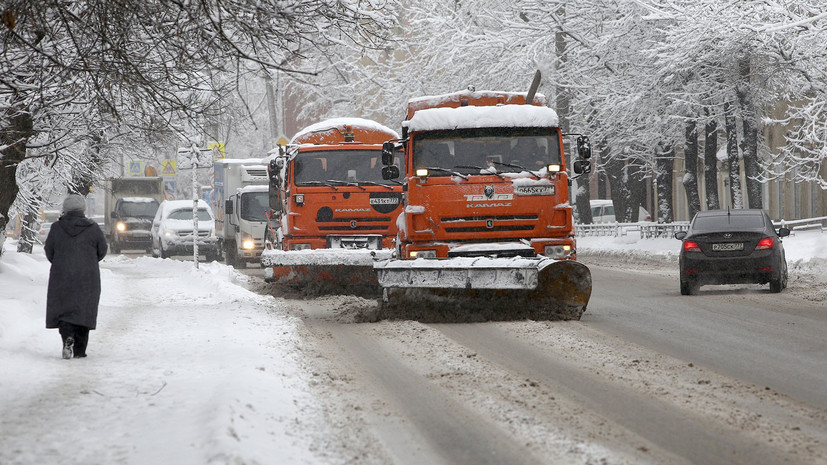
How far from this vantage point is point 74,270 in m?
10.8

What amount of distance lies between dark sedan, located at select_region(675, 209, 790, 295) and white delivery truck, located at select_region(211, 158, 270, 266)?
1362 cm

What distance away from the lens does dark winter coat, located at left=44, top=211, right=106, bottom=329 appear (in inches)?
419

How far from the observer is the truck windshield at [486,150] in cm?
1445

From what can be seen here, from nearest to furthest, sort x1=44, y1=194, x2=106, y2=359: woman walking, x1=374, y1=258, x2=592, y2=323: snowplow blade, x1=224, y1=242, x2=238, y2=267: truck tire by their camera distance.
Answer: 1. x1=44, y1=194, x2=106, y2=359: woman walking
2. x1=374, y1=258, x2=592, y2=323: snowplow blade
3. x1=224, y1=242, x2=238, y2=267: truck tire

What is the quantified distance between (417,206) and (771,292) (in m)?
7.24

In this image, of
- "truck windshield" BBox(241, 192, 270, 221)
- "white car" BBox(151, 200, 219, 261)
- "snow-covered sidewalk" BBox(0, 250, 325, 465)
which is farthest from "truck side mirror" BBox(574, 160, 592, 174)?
"white car" BBox(151, 200, 219, 261)

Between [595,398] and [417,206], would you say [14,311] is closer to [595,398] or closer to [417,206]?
[417,206]

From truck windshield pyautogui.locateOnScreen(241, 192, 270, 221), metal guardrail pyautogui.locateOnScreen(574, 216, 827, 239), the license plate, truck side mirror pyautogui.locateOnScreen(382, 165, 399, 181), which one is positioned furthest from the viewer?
metal guardrail pyautogui.locateOnScreen(574, 216, 827, 239)

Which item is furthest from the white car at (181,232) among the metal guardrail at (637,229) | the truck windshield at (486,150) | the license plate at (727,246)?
the truck windshield at (486,150)

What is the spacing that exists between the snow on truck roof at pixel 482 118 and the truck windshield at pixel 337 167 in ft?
14.2

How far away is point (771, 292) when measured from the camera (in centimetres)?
1847

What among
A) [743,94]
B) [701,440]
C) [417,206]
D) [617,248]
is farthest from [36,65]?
[617,248]

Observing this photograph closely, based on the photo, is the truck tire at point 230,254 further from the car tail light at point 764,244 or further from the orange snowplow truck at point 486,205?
the orange snowplow truck at point 486,205

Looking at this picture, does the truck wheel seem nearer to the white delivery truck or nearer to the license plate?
the white delivery truck
